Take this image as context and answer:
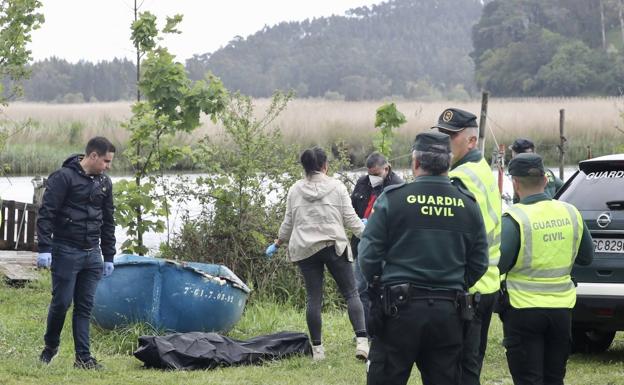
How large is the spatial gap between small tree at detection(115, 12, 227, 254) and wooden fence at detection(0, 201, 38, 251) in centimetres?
539

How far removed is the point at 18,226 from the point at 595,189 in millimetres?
10977

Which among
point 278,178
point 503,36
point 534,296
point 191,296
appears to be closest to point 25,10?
point 278,178

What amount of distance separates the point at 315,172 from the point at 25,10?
19.8 ft

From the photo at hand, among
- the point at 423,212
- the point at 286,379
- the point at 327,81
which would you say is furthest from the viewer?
the point at 327,81

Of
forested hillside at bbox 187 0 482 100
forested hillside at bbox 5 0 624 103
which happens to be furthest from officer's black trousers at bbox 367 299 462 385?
forested hillside at bbox 187 0 482 100

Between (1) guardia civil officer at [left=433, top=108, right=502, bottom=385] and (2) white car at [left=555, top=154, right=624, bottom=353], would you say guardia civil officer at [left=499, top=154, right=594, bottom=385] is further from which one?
(2) white car at [left=555, top=154, right=624, bottom=353]

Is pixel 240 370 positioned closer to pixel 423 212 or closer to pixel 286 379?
pixel 286 379

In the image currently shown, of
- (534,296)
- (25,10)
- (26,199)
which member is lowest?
(26,199)

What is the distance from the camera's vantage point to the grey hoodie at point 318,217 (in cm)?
830

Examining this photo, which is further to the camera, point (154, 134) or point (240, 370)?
point (154, 134)

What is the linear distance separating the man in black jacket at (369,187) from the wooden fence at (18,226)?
8.49 meters

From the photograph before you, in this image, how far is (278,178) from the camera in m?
12.0

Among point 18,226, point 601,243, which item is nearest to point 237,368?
point 601,243

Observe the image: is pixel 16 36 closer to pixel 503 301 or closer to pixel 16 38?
pixel 16 38
